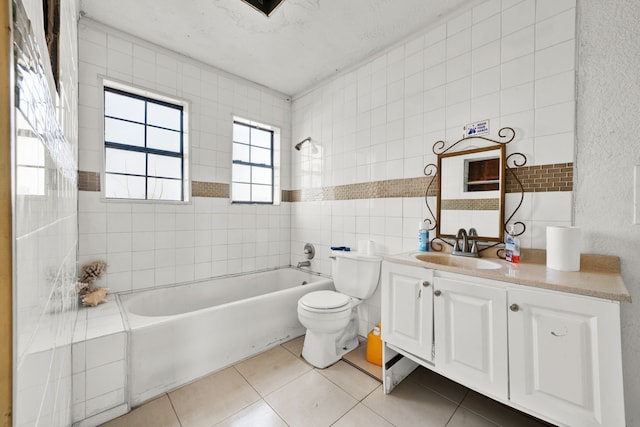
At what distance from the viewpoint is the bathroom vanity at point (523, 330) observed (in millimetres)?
992

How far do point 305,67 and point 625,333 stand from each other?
3050 millimetres

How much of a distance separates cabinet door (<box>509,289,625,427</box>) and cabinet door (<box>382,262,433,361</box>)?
397 mm

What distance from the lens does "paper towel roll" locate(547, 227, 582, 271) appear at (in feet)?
4.25

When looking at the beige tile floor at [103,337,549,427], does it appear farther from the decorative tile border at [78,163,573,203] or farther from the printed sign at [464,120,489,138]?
the printed sign at [464,120,489,138]

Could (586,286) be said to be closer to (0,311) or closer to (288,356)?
(0,311)

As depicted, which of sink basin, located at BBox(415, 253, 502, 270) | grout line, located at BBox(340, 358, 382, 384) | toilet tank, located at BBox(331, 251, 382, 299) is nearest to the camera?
sink basin, located at BBox(415, 253, 502, 270)

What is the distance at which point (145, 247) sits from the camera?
7.48 ft

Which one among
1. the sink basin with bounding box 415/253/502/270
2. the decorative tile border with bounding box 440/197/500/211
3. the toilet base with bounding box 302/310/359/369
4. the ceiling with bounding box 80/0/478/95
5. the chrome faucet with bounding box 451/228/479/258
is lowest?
the toilet base with bounding box 302/310/359/369

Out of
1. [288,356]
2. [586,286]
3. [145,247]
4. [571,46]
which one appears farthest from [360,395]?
[571,46]

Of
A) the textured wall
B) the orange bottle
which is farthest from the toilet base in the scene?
the textured wall

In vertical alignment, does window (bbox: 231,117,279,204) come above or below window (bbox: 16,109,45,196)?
above

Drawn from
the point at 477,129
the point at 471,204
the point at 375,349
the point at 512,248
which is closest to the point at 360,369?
the point at 375,349

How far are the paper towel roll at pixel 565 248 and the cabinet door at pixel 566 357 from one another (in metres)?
0.36

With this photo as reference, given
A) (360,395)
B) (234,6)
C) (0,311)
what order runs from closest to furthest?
(0,311) < (360,395) < (234,6)
